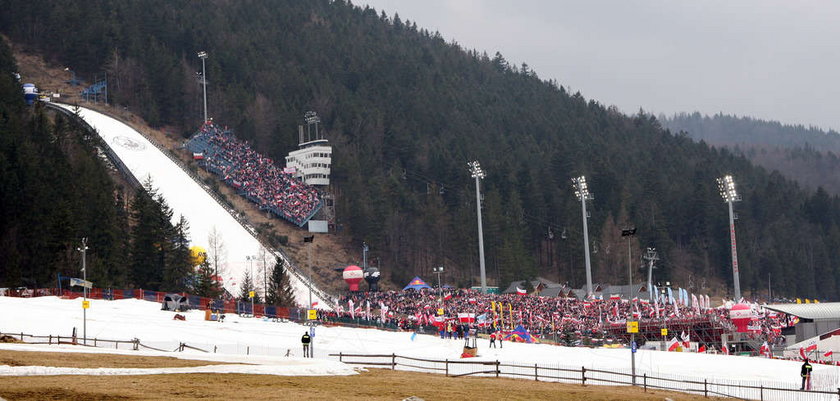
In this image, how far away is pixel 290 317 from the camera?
6462cm

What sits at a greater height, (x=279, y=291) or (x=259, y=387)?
(x=279, y=291)

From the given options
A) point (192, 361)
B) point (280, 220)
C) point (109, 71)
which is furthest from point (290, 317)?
point (109, 71)

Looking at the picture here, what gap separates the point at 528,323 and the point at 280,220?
5297cm

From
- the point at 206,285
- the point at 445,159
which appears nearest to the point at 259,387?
the point at 206,285

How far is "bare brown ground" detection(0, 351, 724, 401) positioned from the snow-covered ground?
3358 millimetres

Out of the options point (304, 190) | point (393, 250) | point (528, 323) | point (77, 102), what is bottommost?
point (528, 323)

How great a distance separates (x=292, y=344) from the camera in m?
52.4

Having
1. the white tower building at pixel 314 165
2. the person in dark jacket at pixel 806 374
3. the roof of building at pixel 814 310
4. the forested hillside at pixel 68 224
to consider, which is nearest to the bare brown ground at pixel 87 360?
the person in dark jacket at pixel 806 374

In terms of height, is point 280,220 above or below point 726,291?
above

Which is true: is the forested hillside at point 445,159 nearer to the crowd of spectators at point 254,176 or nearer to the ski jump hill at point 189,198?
the crowd of spectators at point 254,176

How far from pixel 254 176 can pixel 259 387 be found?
315 ft

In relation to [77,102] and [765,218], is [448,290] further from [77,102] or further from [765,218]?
[765,218]

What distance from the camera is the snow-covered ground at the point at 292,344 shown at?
41844 mm

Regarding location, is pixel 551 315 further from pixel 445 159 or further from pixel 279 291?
pixel 445 159
